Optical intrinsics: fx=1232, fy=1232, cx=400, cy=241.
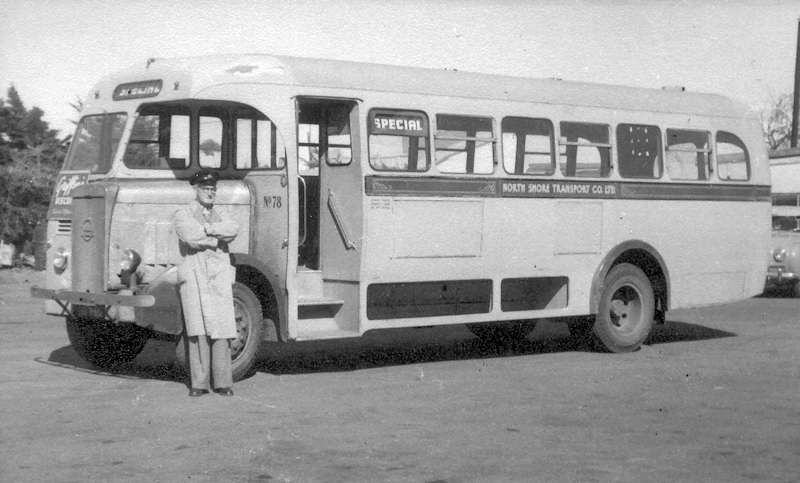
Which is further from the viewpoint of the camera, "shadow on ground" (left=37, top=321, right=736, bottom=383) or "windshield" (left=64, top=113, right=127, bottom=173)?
"shadow on ground" (left=37, top=321, right=736, bottom=383)

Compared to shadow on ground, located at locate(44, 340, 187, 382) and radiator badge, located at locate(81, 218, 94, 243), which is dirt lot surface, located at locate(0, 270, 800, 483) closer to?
shadow on ground, located at locate(44, 340, 187, 382)

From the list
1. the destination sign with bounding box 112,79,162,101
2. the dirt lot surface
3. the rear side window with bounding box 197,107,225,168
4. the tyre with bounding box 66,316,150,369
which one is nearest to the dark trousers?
the dirt lot surface

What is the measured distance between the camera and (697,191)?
1423cm

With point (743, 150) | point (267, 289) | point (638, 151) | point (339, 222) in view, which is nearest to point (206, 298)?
point (267, 289)

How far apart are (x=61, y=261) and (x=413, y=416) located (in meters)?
3.76

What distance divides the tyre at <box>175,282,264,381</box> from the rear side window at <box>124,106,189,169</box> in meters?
1.54

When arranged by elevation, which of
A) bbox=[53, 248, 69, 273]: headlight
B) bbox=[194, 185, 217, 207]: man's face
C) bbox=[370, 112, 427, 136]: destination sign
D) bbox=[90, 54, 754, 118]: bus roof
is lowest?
bbox=[53, 248, 69, 273]: headlight

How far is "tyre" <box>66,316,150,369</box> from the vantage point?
1134cm

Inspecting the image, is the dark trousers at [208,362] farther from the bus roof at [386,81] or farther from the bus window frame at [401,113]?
the bus window frame at [401,113]

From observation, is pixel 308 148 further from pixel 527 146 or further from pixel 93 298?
pixel 93 298

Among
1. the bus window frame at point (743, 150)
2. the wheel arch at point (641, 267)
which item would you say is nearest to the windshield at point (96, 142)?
the wheel arch at point (641, 267)

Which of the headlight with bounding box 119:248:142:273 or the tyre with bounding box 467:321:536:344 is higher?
the headlight with bounding box 119:248:142:273

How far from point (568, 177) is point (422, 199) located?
205 centimetres

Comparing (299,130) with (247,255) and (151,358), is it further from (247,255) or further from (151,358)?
(151,358)
